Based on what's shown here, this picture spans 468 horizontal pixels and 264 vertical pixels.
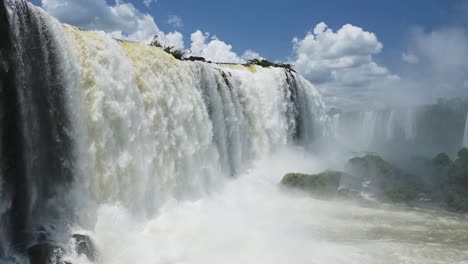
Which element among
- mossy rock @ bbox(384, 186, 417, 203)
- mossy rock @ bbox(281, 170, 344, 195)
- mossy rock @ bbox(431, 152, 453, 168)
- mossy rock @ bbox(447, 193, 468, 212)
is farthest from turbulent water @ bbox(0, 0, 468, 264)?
mossy rock @ bbox(431, 152, 453, 168)

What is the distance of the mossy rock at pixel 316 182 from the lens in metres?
15.2

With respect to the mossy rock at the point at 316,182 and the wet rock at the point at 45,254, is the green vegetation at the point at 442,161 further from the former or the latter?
the wet rock at the point at 45,254

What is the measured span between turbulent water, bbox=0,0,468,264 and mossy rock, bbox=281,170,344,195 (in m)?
0.59

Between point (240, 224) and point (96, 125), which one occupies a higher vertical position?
point (96, 125)

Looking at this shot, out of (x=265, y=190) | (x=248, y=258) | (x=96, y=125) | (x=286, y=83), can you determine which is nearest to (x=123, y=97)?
(x=96, y=125)

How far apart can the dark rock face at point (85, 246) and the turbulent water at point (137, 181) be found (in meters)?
0.10

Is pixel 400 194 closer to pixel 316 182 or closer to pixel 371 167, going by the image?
pixel 316 182

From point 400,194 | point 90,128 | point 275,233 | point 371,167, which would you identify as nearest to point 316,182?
point 400,194

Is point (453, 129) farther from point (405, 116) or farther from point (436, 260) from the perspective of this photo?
point (436, 260)

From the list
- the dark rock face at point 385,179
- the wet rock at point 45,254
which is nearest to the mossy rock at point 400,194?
the dark rock face at point 385,179

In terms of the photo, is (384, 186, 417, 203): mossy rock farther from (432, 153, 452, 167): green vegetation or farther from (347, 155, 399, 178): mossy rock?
(432, 153, 452, 167): green vegetation

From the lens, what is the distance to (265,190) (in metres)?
15.6

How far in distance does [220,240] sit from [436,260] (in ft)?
15.8

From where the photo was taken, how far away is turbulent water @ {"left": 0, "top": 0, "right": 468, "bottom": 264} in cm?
720
